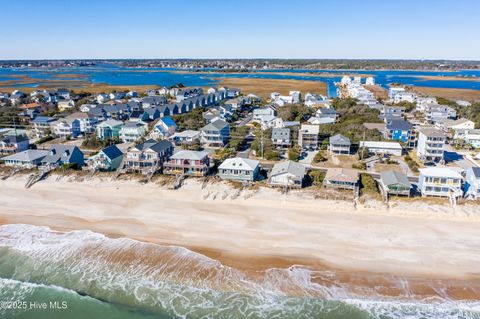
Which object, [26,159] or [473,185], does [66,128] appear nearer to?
[26,159]

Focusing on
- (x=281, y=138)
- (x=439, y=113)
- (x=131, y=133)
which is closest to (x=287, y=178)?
(x=281, y=138)

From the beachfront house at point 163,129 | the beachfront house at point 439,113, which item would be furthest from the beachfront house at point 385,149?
the beachfront house at point 163,129

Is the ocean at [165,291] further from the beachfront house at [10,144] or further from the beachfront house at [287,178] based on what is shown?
the beachfront house at [10,144]

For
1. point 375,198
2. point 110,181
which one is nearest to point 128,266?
point 110,181

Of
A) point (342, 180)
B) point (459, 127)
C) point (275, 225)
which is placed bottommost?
point (275, 225)

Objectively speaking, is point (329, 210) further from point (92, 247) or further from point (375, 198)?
point (92, 247)

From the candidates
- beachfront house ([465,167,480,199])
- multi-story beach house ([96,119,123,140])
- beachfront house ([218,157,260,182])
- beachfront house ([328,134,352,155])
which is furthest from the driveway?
multi-story beach house ([96,119,123,140])
